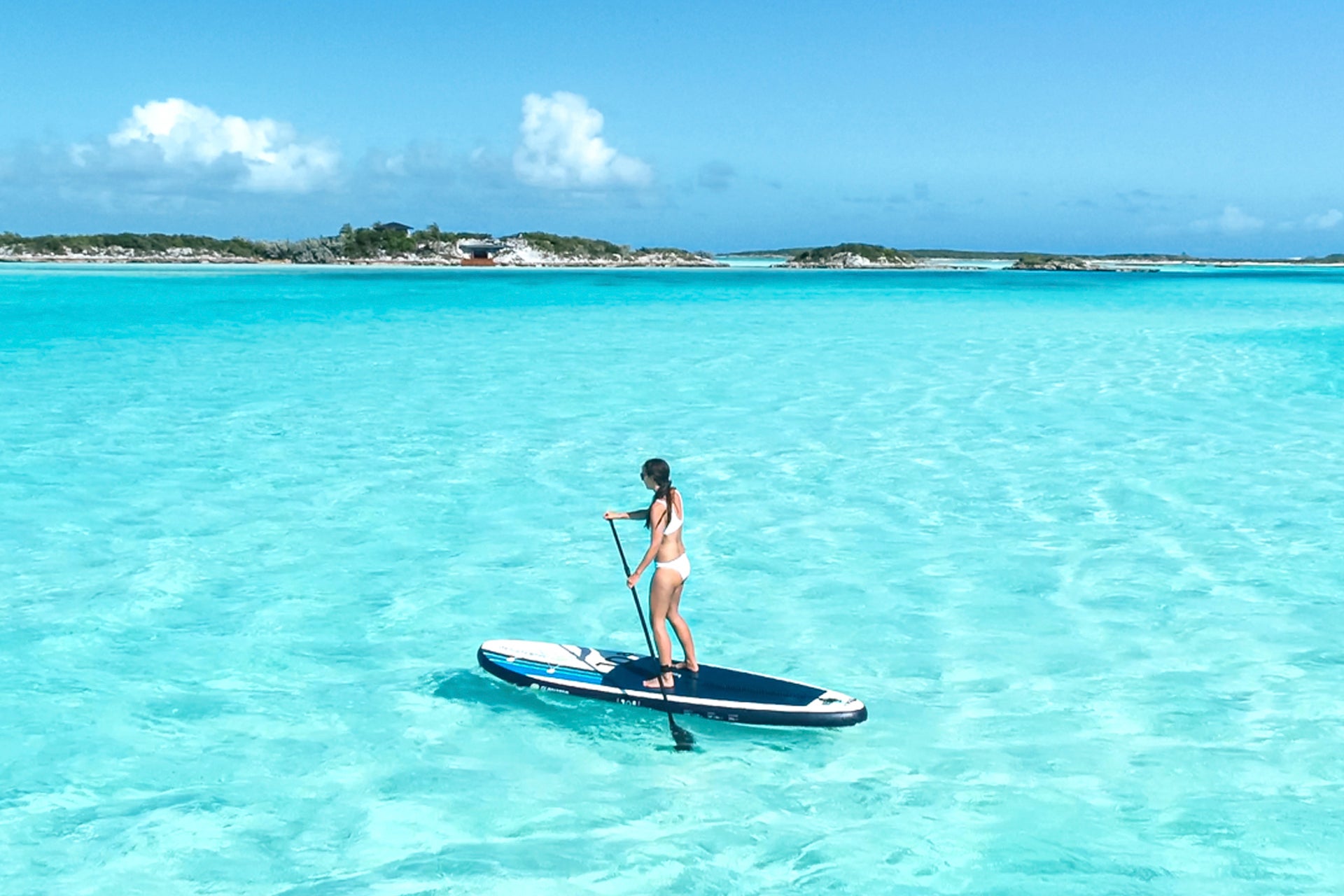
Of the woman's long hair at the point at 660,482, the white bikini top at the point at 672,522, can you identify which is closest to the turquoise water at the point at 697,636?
the white bikini top at the point at 672,522

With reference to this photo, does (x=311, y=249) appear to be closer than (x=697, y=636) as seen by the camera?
No

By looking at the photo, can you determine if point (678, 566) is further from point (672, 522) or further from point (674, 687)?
point (674, 687)

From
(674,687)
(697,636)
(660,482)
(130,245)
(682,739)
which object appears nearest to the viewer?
(660,482)

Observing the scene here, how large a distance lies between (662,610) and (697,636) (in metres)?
2.34

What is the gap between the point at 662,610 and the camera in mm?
7477

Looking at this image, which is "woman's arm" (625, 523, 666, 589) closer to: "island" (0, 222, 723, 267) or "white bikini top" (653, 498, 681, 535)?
"white bikini top" (653, 498, 681, 535)

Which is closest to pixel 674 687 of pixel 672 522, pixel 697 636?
pixel 672 522

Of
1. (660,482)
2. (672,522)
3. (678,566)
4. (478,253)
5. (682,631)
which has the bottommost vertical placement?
(682,631)

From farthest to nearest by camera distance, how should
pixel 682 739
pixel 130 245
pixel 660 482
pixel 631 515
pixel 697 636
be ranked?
1. pixel 130 245
2. pixel 697 636
3. pixel 682 739
4. pixel 631 515
5. pixel 660 482

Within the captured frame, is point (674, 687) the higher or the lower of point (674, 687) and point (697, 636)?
the higher

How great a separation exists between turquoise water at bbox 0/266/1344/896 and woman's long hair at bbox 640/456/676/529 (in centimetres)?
162

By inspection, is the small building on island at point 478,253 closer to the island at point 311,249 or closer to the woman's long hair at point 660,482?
the island at point 311,249

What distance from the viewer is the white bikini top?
7.18 metres

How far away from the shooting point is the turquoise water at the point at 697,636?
631 cm
